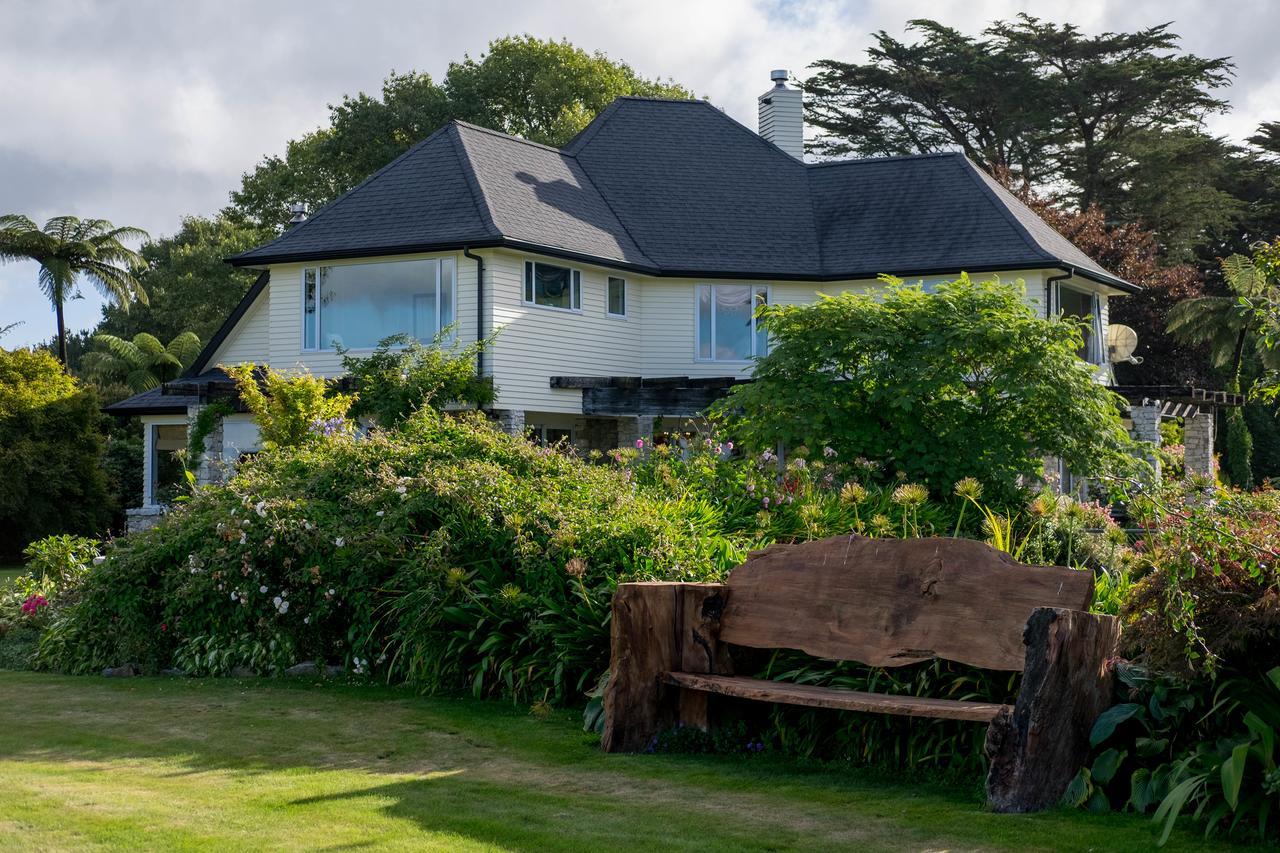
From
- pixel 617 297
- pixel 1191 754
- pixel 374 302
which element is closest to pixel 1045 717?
pixel 1191 754

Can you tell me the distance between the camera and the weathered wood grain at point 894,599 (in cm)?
629

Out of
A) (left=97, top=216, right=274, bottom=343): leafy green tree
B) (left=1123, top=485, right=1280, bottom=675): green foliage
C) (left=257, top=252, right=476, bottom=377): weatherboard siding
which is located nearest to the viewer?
(left=1123, top=485, right=1280, bottom=675): green foliage

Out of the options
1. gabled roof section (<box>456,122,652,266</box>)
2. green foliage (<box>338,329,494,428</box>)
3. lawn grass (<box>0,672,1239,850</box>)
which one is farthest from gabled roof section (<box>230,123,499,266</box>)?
lawn grass (<box>0,672,1239,850</box>)

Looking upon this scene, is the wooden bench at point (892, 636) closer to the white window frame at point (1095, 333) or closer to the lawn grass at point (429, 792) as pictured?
the lawn grass at point (429, 792)

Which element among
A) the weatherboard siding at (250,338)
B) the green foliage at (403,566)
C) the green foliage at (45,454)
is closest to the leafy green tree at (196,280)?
the green foliage at (45,454)

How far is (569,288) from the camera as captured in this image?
22875 millimetres

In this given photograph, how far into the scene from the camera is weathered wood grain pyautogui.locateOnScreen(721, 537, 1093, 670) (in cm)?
629

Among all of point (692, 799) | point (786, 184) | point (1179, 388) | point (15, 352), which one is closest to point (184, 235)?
point (15, 352)

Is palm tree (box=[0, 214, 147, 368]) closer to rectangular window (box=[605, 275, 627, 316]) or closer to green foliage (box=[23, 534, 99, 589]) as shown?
rectangular window (box=[605, 275, 627, 316])

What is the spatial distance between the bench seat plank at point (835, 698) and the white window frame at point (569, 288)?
15348 millimetres

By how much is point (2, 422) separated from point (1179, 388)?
22.1 metres

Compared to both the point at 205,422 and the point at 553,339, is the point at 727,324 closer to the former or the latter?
the point at 553,339

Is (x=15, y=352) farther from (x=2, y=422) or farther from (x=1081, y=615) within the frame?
(x=1081, y=615)

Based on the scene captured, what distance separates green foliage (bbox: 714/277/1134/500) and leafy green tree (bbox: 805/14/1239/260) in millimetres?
24871
